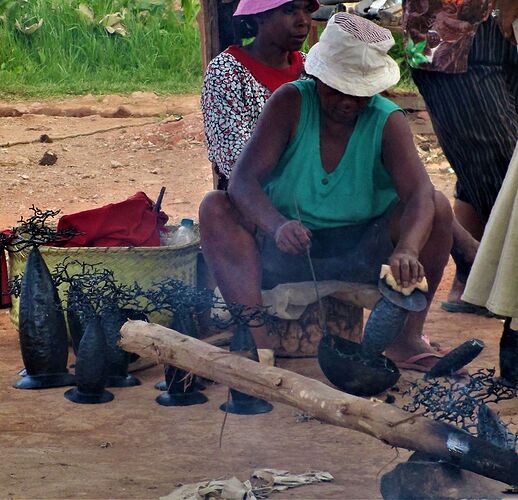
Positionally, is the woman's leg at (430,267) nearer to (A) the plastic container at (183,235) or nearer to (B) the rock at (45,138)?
(A) the plastic container at (183,235)

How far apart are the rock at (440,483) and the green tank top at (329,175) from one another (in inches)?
64.6

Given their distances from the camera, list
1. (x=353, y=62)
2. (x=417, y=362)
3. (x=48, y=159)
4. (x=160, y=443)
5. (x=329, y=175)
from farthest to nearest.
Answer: (x=48, y=159) < (x=417, y=362) < (x=329, y=175) < (x=353, y=62) < (x=160, y=443)

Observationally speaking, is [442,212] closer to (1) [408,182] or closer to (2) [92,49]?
(1) [408,182]

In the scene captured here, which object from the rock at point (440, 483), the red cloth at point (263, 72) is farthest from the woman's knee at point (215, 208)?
the rock at point (440, 483)

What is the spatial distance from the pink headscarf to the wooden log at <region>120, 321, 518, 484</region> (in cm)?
184

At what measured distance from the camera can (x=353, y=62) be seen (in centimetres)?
422

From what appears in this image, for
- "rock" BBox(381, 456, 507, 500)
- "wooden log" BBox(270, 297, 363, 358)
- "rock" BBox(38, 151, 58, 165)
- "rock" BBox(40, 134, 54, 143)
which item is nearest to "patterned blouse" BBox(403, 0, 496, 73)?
"wooden log" BBox(270, 297, 363, 358)

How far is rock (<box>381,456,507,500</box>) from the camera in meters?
2.98

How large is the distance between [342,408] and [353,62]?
5.33 feet

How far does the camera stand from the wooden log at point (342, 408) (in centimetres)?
291

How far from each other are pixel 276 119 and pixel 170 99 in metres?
6.06

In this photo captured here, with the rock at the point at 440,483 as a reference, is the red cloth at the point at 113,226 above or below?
below

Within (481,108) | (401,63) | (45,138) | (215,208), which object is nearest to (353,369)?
(215,208)

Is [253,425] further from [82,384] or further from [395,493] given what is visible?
[395,493]
